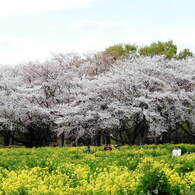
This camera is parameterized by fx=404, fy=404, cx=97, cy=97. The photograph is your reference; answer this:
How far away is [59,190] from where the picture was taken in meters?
6.79

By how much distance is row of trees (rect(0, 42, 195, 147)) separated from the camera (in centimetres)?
3244

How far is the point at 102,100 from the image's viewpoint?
34219 millimetres

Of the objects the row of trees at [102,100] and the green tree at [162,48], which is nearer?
the row of trees at [102,100]

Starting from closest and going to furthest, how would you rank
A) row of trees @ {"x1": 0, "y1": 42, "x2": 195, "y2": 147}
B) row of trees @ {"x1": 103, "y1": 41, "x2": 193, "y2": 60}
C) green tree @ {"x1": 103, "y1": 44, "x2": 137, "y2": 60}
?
row of trees @ {"x1": 0, "y1": 42, "x2": 195, "y2": 147} < row of trees @ {"x1": 103, "y1": 41, "x2": 193, "y2": 60} < green tree @ {"x1": 103, "y1": 44, "x2": 137, "y2": 60}

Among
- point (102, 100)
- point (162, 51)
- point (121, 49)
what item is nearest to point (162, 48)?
point (162, 51)

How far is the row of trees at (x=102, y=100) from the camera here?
32.4 metres

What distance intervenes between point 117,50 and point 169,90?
1973 cm

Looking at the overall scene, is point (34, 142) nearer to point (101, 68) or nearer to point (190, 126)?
point (101, 68)

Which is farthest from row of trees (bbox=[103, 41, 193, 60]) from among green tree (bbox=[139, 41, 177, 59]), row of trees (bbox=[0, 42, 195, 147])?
row of trees (bbox=[0, 42, 195, 147])

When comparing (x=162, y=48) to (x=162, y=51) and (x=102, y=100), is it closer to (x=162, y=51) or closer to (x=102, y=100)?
(x=162, y=51)

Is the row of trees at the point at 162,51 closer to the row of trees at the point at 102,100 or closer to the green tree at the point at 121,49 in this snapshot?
the green tree at the point at 121,49

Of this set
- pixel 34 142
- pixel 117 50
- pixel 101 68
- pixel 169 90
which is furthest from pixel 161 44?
pixel 34 142

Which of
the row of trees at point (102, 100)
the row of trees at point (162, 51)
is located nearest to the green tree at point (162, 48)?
the row of trees at point (162, 51)

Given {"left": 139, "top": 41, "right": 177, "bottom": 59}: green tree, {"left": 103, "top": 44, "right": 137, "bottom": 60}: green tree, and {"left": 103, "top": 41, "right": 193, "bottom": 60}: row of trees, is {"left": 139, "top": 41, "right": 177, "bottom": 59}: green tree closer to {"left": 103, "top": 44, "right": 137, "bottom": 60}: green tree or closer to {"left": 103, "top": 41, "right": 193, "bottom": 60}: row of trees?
{"left": 103, "top": 41, "right": 193, "bottom": 60}: row of trees
